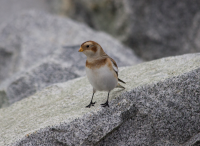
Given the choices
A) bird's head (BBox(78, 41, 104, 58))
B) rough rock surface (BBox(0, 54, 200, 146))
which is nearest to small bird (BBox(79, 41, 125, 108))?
bird's head (BBox(78, 41, 104, 58))

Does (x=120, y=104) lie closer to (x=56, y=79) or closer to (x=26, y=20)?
(x=56, y=79)

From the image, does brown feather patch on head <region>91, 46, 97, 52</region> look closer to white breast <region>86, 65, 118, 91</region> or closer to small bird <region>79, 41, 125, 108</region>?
small bird <region>79, 41, 125, 108</region>

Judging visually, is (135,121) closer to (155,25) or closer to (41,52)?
(41,52)

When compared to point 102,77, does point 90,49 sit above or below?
above

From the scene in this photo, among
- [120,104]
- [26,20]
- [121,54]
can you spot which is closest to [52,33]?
[26,20]

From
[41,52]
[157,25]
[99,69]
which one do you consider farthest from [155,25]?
[99,69]
